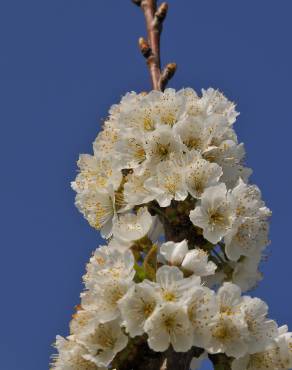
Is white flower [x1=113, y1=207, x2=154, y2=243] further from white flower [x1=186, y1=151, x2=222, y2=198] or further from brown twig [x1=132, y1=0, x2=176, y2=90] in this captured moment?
brown twig [x1=132, y1=0, x2=176, y2=90]

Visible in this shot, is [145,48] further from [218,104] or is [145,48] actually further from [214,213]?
[214,213]

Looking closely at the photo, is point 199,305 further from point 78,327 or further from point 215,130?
point 215,130

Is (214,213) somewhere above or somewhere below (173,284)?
above

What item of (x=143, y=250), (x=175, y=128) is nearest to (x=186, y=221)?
(x=143, y=250)

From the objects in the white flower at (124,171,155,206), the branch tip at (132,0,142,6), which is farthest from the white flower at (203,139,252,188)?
the branch tip at (132,0,142,6)

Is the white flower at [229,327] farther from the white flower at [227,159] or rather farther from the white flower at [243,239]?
the white flower at [227,159]

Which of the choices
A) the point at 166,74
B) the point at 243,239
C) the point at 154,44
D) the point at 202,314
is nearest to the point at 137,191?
the point at 243,239

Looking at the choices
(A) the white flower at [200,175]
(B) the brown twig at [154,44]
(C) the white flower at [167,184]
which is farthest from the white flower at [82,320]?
(B) the brown twig at [154,44]
